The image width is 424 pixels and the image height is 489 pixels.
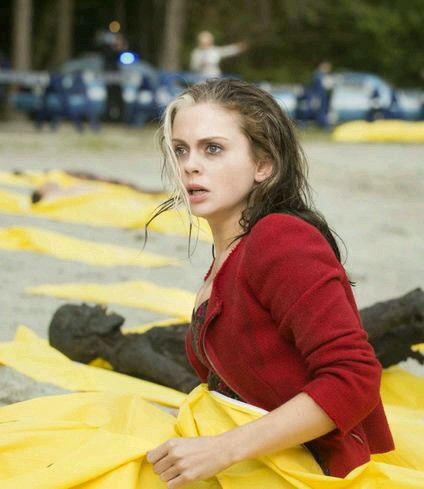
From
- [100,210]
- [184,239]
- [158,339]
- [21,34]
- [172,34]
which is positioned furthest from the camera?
[172,34]

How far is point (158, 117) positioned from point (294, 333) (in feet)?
3.43

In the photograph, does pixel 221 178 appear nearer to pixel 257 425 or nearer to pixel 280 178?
pixel 280 178

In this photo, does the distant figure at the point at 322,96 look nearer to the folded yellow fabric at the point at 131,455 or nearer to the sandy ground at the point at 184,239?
the sandy ground at the point at 184,239

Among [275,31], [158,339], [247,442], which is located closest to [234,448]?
[247,442]

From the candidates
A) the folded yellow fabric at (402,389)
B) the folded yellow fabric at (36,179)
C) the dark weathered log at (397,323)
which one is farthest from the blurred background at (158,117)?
the folded yellow fabric at (402,389)

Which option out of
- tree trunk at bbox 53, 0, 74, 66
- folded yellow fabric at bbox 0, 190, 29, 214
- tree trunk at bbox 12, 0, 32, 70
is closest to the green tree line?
tree trunk at bbox 53, 0, 74, 66

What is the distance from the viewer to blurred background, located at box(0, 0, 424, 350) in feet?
21.2

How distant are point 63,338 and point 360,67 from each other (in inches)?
1180

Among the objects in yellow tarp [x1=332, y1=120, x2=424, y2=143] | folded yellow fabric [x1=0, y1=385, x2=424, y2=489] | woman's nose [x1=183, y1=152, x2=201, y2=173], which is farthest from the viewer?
yellow tarp [x1=332, y1=120, x2=424, y2=143]

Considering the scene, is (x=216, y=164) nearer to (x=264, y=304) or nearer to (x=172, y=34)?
(x=264, y=304)

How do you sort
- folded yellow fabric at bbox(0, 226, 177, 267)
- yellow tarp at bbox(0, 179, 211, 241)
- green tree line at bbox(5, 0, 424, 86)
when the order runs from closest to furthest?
1. folded yellow fabric at bbox(0, 226, 177, 267)
2. yellow tarp at bbox(0, 179, 211, 241)
3. green tree line at bbox(5, 0, 424, 86)

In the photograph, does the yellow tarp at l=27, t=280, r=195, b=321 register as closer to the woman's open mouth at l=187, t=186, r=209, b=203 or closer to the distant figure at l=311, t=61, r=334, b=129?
the woman's open mouth at l=187, t=186, r=209, b=203

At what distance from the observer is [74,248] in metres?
6.82

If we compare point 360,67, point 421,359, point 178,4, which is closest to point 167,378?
point 421,359
